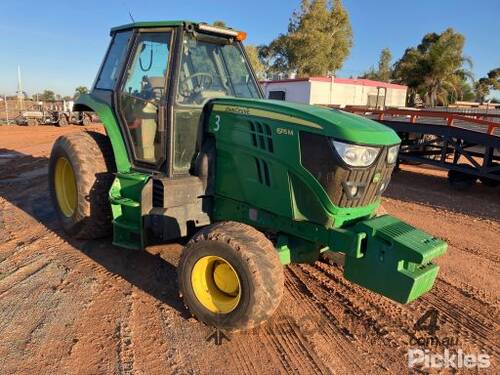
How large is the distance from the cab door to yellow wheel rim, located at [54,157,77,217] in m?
1.28

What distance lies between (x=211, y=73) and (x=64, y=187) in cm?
244

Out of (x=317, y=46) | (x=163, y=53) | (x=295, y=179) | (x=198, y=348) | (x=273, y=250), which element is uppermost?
(x=317, y=46)

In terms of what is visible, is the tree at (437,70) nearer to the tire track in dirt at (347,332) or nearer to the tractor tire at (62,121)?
the tractor tire at (62,121)

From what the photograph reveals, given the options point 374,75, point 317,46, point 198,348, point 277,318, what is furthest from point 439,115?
point 374,75

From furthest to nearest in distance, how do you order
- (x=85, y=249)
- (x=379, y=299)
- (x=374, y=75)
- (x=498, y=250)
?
1. (x=374, y=75)
2. (x=498, y=250)
3. (x=85, y=249)
4. (x=379, y=299)

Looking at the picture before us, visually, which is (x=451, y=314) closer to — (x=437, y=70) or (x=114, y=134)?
(x=114, y=134)

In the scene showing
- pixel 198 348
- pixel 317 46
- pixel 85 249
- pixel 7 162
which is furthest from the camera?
pixel 317 46

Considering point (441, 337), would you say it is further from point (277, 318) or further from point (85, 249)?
point (85, 249)

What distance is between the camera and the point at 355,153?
10.2ft

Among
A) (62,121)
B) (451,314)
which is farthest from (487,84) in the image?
(451,314)

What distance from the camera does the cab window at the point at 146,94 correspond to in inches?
161

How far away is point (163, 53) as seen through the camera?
13.5ft

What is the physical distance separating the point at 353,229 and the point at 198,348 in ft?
4.69

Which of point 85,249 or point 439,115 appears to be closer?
point 85,249
